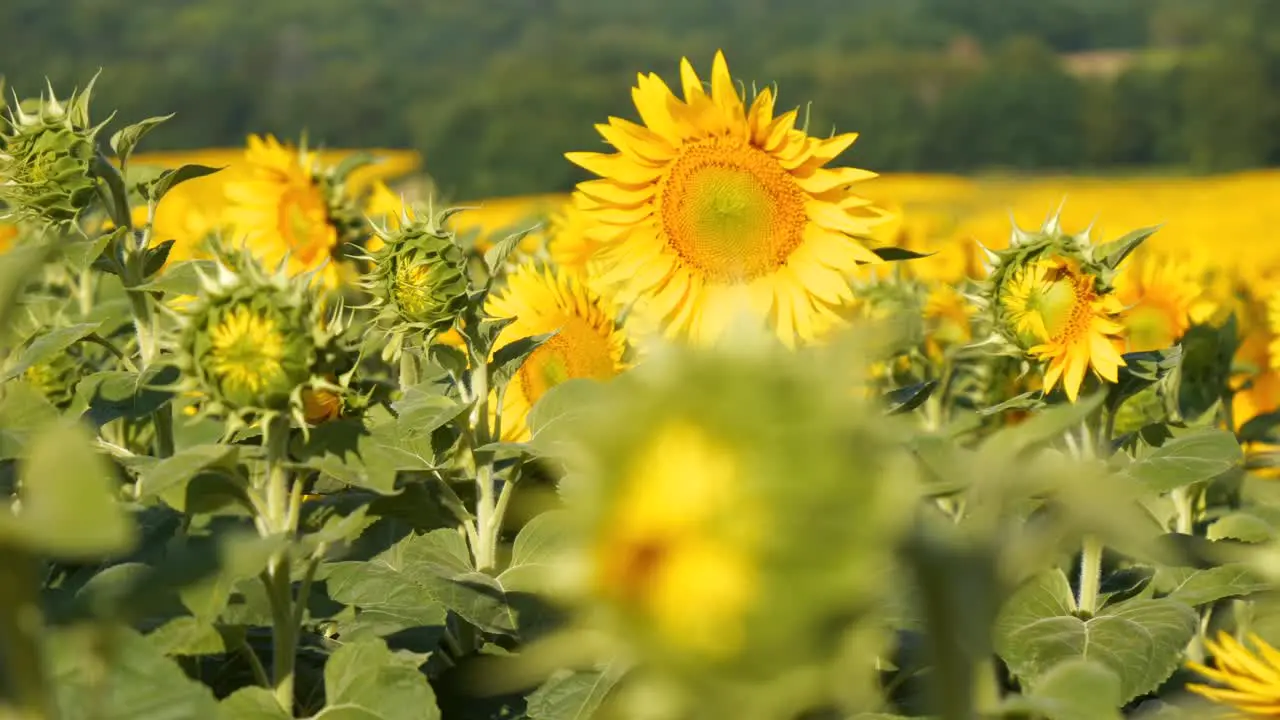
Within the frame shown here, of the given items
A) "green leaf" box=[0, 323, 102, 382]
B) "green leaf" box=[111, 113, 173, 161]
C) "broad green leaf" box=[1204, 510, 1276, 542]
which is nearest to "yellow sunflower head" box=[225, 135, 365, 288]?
"green leaf" box=[111, 113, 173, 161]

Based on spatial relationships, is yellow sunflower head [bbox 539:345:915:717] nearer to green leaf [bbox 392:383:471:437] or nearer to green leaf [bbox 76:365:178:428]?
green leaf [bbox 392:383:471:437]

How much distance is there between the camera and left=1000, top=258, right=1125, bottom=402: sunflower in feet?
6.21

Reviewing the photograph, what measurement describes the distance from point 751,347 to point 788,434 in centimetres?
5

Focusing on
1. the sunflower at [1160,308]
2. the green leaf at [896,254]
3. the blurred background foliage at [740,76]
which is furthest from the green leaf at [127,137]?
the blurred background foliage at [740,76]

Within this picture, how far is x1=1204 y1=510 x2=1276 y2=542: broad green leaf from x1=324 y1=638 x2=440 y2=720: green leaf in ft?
4.17

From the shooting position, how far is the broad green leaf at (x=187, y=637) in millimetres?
1176

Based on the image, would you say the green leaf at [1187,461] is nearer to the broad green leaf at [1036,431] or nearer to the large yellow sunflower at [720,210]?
the large yellow sunflower at [720,210]

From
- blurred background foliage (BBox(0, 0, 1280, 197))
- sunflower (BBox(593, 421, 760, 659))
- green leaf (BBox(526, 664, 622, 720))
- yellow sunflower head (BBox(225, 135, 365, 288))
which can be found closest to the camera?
sunflower (BBox(593, 421, 760, 659))

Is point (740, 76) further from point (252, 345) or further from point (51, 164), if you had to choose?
point (252, 345)

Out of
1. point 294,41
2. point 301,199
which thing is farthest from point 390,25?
point 301,199

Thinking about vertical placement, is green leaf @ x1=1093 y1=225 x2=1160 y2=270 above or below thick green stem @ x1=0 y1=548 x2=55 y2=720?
above

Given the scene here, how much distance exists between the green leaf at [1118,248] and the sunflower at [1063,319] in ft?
0.14

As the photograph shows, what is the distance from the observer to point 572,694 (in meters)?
1.38

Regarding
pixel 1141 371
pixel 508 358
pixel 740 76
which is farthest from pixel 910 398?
pixel 740 76
